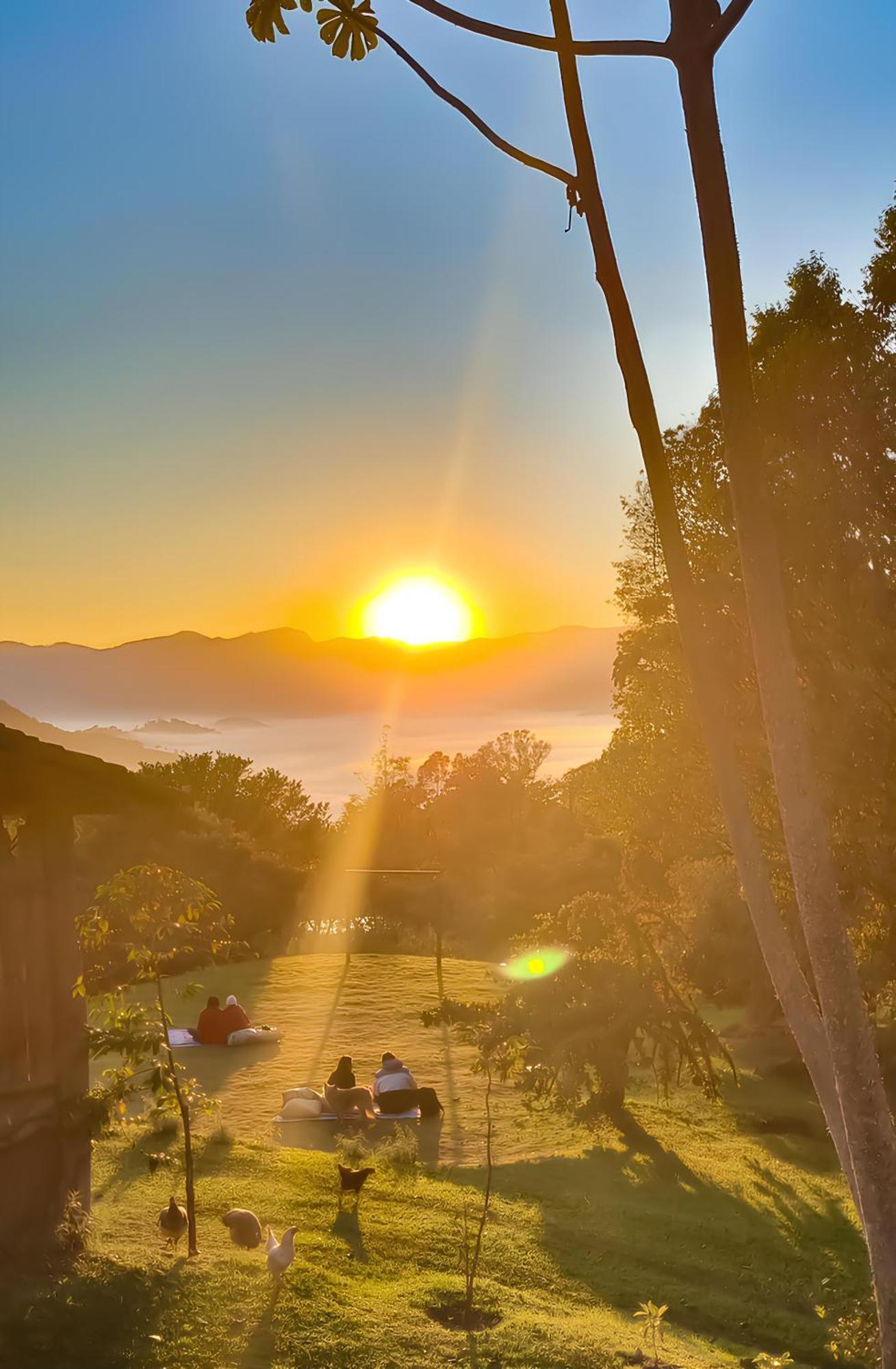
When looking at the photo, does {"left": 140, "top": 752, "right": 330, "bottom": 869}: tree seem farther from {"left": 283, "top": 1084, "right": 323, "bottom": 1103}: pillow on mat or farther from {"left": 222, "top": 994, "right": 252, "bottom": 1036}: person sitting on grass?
{"left": 283, "top": 1084, "right": 323, "bottom": 1103}: pillow on mat

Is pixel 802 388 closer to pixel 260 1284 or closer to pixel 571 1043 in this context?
pixel 571 1043

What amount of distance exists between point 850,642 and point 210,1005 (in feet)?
52.7

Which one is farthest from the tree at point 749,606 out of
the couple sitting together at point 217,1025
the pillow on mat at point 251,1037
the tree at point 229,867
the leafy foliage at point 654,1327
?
the tree at point 229,867

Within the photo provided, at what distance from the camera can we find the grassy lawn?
28.8 feet

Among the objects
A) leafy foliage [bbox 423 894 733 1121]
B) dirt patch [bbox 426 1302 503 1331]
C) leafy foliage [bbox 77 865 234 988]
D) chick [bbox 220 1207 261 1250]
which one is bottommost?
dirt patch [bbox 426 1302 503 1331]

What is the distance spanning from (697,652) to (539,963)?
1271 centimetres

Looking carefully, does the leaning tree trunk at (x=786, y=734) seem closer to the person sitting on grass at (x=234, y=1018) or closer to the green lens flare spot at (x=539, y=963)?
the green lens flare spot at (x=539, y=963)

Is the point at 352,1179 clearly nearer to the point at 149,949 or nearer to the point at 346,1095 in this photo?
the point at 149,949

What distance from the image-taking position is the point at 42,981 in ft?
33.9

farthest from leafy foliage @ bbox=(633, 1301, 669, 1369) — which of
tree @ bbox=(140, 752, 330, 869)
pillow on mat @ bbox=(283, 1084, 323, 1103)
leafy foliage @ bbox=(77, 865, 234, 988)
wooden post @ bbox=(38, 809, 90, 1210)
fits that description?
tree @ bbox=(140, 752, 330, 869)

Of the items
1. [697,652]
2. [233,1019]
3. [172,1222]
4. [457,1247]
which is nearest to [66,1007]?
[172,1222]

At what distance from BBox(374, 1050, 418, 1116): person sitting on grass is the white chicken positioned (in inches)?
344

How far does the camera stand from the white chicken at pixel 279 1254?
A: 32.1ft

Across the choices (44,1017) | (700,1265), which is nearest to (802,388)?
(700,1265)
